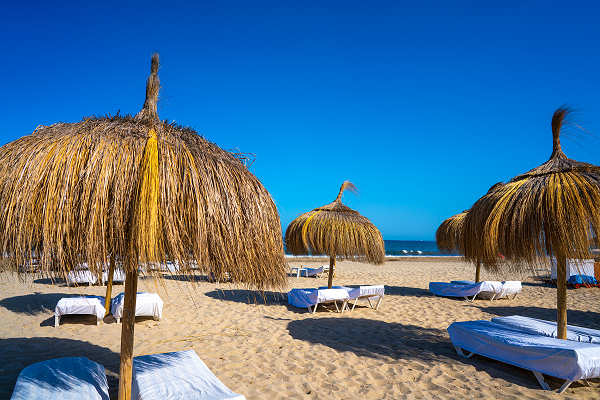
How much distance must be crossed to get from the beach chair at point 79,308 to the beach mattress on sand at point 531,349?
5812 millimetres

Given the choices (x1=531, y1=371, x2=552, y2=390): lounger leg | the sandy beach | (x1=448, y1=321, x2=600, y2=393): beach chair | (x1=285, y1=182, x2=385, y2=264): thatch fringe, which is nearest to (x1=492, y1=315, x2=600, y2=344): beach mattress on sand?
(x1=448, y1=321, x2=600, y2=393): beach chair

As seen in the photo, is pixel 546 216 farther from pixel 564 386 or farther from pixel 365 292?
pixel 365 292

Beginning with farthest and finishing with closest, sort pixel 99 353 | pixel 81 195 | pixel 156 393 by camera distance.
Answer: pixel 99 353
pixel 156 393
pixel 81 195

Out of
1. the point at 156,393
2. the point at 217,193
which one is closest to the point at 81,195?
the point at 217,193

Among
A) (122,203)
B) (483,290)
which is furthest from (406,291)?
(122,203)

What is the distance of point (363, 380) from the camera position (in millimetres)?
3809

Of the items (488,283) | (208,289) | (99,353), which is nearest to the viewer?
(99,353)

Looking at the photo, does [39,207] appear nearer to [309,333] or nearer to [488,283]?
[309,333]

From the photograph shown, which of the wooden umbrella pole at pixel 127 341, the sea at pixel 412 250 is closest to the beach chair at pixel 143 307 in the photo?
the wooden umbrella pole at pixel 127 341

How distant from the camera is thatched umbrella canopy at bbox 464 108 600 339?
3.41 m

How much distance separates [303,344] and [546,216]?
3.61 metres

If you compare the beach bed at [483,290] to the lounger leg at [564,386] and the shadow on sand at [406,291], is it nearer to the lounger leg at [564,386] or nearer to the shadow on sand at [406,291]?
the shadow on sand at [406,291]

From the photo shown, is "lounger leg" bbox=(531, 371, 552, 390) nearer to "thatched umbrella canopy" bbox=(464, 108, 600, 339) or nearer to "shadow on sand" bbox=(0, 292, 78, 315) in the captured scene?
"thatched umbrella canopy" bbox=(464, 108, 600, 339)

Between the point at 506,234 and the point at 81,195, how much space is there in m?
4.19
